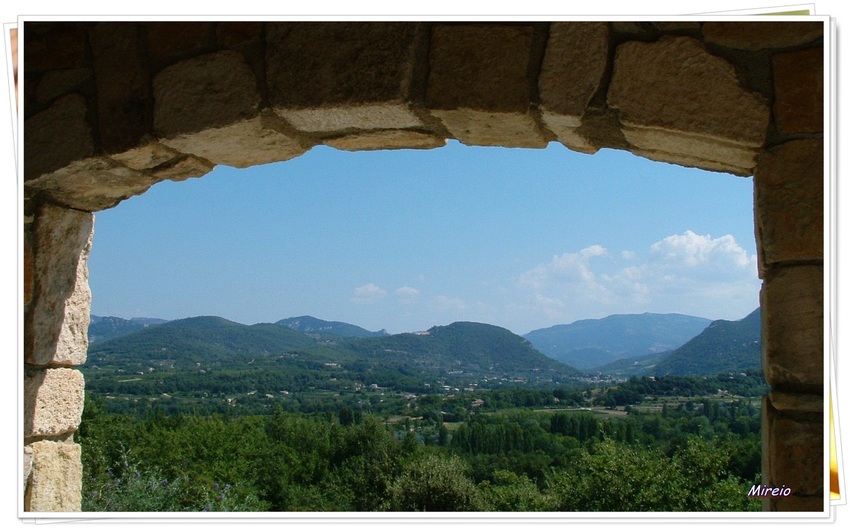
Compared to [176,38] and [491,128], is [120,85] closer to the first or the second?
[176,38]

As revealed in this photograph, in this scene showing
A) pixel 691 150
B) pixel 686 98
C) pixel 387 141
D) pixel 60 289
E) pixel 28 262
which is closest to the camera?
pixel 686 98

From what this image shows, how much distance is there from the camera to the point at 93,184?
1.83 meters

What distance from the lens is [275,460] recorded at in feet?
26.7

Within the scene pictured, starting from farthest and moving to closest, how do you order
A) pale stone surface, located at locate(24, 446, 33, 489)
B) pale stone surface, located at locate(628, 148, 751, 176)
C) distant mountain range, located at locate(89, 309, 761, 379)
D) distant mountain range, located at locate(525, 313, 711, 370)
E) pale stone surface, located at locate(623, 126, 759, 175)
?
distant mountain range, located at locate(525, 313, 711, 370) < distant mountain range, located at locate(89, 309, 761, 379) < pale stone surface, located at locate(24, 446, 33, 489) < pale stone surface, located at locate(628, 148, 751, 176) < pale stone surface, located at locate(623, 126, 759, 175)

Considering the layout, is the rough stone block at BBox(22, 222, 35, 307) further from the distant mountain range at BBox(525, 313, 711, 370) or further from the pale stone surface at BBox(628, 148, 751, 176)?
the distant mountain range at BBox(525, 313, 711, 370)

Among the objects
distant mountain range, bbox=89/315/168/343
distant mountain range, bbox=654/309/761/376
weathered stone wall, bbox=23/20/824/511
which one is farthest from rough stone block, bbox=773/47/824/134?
distant mountain range, bbox=89/315/168/343

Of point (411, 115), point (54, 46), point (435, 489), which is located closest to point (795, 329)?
point (411, 115)

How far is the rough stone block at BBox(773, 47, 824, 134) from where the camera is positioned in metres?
1.24

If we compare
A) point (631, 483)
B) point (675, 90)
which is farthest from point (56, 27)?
point (631, 483)

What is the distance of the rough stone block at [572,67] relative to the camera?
1357 millimetres

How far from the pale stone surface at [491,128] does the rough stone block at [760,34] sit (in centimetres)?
41

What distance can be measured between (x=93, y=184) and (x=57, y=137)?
18 cm

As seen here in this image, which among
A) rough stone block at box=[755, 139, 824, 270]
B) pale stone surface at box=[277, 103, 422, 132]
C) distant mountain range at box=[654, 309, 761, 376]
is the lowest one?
distant mountain range at box=[654, 309, 761, 376]

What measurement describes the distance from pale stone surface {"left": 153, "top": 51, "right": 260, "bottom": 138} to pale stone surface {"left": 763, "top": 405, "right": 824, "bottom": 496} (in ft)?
4.34
